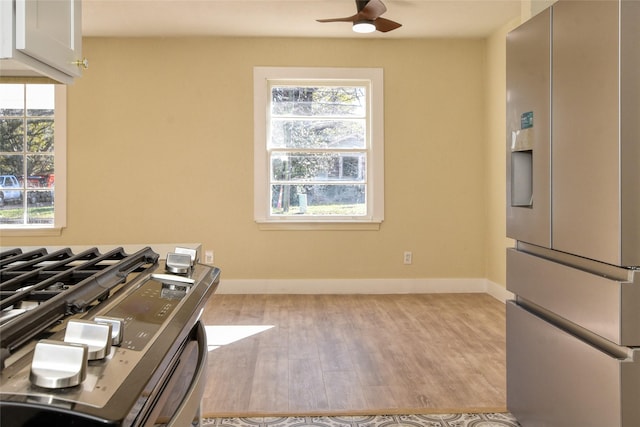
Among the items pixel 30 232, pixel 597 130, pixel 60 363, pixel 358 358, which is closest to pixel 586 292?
pixel 597 130

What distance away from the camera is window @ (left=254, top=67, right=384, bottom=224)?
5.47 m

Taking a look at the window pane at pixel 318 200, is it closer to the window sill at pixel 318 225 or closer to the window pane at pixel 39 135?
the window sill at pixel 318 225

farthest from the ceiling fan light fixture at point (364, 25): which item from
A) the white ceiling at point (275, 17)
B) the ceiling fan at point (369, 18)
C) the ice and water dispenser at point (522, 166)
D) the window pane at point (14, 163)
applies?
the window pane at point (14, 163)

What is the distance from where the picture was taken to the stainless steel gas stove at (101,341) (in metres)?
0.56

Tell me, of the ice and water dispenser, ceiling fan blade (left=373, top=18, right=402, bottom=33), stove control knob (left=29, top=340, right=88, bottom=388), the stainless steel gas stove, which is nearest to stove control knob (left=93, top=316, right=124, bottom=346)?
the stainless steel gas stove

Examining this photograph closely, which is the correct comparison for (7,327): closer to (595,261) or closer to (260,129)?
(595,261)

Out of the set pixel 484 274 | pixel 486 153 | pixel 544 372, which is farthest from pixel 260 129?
pixel 544 372

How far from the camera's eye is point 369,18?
4215 millimetres

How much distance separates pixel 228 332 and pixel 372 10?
8.49 feet

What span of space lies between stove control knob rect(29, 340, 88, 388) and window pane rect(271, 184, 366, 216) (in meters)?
4.98

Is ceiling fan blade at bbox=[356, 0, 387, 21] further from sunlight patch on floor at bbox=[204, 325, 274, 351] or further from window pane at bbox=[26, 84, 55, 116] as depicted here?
window pane at bbox=[26, 84, 55, 116]

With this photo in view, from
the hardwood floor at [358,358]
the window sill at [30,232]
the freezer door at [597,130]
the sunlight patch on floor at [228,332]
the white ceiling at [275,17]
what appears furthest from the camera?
the window sill at [30,232]

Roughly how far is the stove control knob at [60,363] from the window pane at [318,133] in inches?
197

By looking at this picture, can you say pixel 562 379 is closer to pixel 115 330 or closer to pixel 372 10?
pixel 115 330
